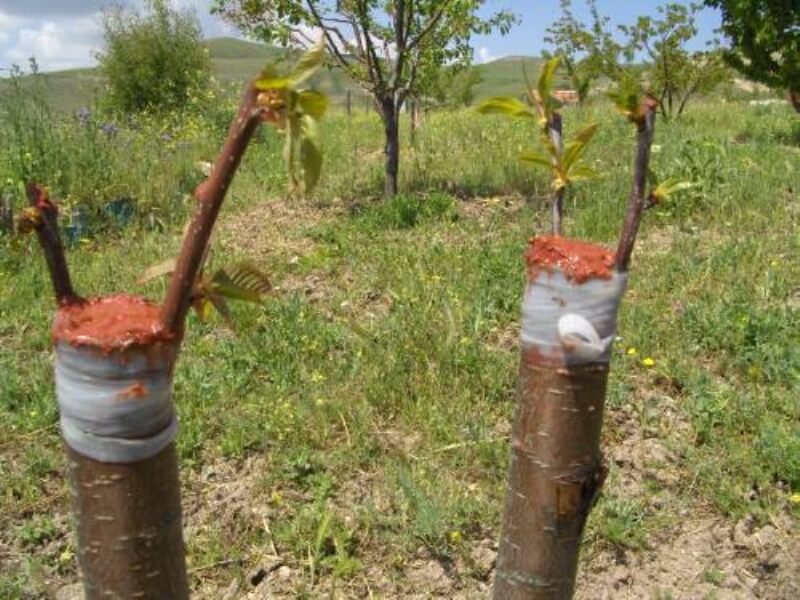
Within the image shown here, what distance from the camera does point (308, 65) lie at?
67 cm

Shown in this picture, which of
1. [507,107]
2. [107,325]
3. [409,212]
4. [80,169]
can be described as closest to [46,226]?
[107,325]

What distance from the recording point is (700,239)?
192 inches

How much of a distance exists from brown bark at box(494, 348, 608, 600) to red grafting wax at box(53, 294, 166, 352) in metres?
0.42

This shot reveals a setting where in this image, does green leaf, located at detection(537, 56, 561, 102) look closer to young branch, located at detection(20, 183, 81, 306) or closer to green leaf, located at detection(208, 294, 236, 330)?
green leaf, located at detection(208, 294, 236, 330)

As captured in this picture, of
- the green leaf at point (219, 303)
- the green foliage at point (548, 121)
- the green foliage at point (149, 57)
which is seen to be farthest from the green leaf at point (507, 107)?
the green foliage at point (149, 57)

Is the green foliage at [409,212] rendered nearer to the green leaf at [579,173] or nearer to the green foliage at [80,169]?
the green foliage at [80,169]

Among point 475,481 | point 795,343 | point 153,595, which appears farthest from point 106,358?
point 795,343

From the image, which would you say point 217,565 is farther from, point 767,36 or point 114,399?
point 767,36

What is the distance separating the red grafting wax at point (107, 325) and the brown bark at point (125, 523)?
0.40 feet

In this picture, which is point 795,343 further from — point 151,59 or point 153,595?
point 151,59

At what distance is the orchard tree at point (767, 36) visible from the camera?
9364 mm

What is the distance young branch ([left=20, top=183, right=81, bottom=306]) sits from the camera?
71 centimetres

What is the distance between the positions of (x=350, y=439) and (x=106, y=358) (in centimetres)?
234

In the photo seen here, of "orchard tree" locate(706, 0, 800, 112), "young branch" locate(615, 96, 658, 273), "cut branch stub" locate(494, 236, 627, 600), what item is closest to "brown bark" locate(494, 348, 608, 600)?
"cut branch stub" locate(494, 236, 627, 600)
